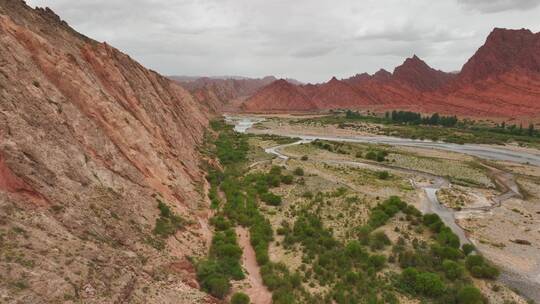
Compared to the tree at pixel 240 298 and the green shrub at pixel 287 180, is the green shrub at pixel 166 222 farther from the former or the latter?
the green shrub at pixel 287 180

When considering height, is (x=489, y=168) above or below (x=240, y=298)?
below

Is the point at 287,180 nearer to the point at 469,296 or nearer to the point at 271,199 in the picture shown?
the point at 271,199

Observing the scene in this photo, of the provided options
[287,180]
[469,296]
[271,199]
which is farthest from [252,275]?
[287,180]

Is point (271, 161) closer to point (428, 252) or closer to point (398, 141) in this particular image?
point (428, 252)

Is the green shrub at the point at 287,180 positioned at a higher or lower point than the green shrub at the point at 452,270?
higher

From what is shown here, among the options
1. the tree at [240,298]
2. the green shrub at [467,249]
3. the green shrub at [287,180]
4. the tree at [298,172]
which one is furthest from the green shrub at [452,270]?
the tree at [298,172]

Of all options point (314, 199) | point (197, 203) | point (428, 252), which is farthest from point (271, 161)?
point (428, 252)
